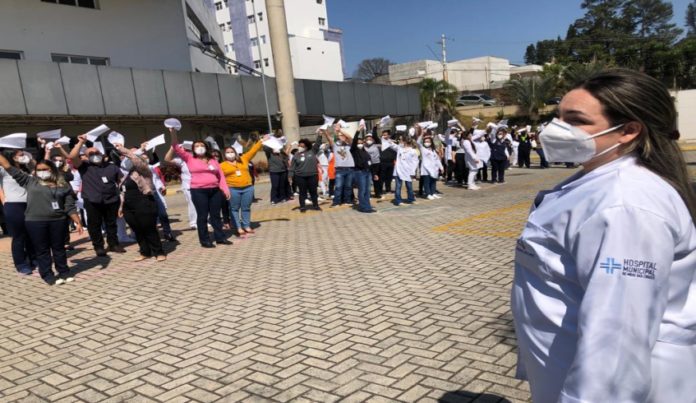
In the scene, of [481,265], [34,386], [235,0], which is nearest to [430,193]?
[481,265]

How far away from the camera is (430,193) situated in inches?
520

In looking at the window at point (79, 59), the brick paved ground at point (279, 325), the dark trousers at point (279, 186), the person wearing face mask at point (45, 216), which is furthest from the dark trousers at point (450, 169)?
the window at point (79, 59)

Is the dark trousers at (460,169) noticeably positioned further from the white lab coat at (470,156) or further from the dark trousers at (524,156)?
the dark trousers at (524,156)

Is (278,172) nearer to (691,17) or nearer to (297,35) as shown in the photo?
(297,35)

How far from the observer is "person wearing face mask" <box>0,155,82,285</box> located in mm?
6496

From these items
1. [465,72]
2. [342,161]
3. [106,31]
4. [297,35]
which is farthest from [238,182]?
[465,72]

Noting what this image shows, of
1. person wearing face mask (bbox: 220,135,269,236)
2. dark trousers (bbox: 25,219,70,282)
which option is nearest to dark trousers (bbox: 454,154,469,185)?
person wearing face mask (bbox: 220,135,269,236)

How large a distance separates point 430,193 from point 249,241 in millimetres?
5949

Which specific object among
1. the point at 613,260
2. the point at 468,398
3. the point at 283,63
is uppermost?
the point at 283,63

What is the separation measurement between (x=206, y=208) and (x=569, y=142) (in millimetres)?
7376

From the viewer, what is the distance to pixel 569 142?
5.51ft

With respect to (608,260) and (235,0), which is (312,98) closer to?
(608,260)

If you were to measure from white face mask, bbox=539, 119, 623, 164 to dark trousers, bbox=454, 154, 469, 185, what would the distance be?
44.8ft

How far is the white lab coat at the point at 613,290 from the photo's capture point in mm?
1327
